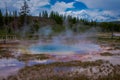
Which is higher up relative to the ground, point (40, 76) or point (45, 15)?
point (45, 15)

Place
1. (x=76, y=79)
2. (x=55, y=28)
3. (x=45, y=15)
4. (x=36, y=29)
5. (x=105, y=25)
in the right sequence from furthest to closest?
(x=45, y=15) < (x=105, y=25) < (x=55, y=28) < (x=36, y=29) < (x=76, y=79)

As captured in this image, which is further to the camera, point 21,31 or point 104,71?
point 21,31

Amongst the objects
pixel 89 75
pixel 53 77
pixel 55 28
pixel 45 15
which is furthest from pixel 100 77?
pixel 45 15

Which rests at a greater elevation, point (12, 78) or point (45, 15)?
point (45, 15)

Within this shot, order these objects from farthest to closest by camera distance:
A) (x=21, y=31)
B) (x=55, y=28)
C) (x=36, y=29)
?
(x=55, y=28) < (x=36, y=29) < (x=21, y=31)

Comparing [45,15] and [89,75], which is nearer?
[89,75]

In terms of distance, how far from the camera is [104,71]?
60.4 feet

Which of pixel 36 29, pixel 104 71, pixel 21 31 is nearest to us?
pixel 104 71

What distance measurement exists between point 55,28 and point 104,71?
109107mm

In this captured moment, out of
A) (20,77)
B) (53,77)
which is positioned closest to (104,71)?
(53,77)

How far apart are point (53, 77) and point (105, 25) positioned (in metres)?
131

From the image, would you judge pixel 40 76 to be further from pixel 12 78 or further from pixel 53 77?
pixel 12 78

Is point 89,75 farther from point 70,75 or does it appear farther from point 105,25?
point 105,25

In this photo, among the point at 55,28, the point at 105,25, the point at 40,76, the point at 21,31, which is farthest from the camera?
the point at 105,25
